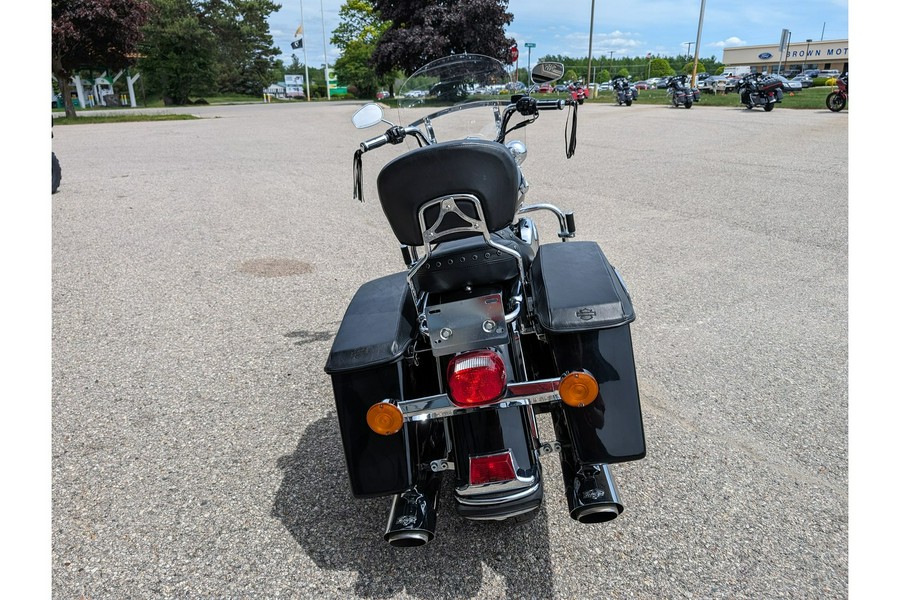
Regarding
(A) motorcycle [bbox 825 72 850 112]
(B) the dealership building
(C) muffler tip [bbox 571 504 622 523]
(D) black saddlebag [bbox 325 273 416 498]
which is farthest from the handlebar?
(B) the dealership building

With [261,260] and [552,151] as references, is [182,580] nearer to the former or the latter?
[261,260]

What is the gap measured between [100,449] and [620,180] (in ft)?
26.3

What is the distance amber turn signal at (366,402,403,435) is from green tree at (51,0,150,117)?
2743cm

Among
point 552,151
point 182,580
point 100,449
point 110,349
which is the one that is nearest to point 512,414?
point 182,580

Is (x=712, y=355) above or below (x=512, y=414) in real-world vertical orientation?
below

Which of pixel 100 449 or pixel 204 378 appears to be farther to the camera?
pixel 204 378

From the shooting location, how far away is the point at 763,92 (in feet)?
60.6

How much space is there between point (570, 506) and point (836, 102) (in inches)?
795

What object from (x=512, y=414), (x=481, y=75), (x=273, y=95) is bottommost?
(x=512, y=414)

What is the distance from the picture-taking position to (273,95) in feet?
201

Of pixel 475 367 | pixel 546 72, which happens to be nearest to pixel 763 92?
pixel 546 72

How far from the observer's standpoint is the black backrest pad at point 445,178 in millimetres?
1816

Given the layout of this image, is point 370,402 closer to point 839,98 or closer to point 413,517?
point 413,517

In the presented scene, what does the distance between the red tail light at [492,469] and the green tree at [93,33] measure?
90.8ft
